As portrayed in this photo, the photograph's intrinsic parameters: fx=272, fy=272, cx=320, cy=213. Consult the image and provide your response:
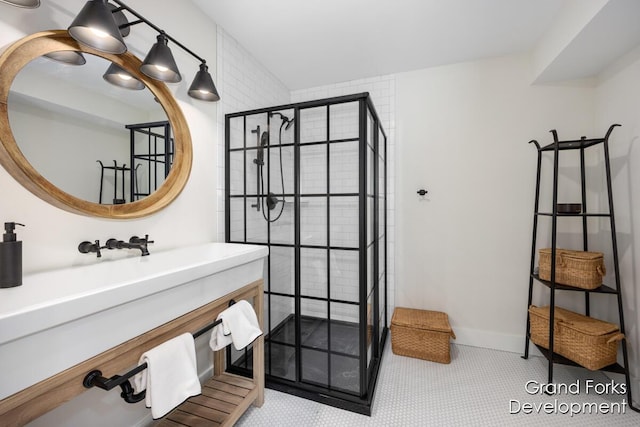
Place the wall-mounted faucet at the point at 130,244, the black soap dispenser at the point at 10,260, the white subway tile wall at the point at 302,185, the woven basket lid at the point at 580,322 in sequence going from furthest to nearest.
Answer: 1. the white subway tile wall at the point at 302,185
2. the woven basket lid at the point at 580,322
3. the wall-mounted faucet at the point at 130,244
4. the black soap dispenser at the point at 10,260

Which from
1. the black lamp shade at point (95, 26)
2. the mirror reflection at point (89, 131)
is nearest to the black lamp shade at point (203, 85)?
the mirror reflection at point (89, 131)

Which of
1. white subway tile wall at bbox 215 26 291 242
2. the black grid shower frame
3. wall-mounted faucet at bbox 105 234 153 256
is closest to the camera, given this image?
wall-mounted faucet at bbox 105 234 153 256

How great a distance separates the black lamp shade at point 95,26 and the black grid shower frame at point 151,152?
1.38ft

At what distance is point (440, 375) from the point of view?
81.4 inches

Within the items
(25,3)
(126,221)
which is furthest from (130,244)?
(25,3)

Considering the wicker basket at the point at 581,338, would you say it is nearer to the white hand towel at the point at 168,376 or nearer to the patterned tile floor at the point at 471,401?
the patterned tile floor at the point at 471,401

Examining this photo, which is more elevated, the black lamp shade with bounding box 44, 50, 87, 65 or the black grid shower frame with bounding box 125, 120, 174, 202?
the black lamp shade with bounding box 44, 50, 87, 65

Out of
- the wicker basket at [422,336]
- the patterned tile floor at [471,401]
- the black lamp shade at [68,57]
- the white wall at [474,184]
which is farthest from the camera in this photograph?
the white wall at [474,184]

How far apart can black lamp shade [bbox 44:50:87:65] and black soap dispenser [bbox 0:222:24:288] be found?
0.75 metres

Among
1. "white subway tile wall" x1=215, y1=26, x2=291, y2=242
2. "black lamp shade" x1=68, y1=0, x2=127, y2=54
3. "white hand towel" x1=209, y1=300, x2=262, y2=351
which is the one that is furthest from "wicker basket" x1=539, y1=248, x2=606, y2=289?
"black lamp shade" x1=68, y1=0, x2=127, y2=54

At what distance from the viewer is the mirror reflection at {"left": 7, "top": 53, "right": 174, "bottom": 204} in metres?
1.10

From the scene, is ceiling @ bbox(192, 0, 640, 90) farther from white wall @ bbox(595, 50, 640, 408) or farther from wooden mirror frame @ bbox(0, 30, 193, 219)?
wooden mirror frame @ bbox(0, 30, 193, 219)

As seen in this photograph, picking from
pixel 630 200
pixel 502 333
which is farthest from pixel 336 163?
pixel 502 333

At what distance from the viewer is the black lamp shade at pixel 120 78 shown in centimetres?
137
